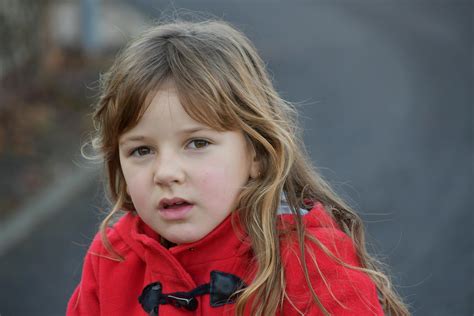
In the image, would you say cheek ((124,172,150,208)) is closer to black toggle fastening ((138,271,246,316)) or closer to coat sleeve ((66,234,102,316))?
black toggle fastening ((138,271,246,316))

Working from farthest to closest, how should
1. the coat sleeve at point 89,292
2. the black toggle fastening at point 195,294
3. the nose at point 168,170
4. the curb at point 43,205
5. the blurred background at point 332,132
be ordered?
the curb at point 43,205 → the blurred background at point 332,132 → the coat sleeve at point 89,292 → the black toggle fastening at point 195,294 → the nose at point 168,170

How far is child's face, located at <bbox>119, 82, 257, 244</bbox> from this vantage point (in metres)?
2.39

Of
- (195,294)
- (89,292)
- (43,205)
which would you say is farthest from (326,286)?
(43,205)

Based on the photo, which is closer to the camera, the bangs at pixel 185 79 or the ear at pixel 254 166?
the bangs at pixel 185 79

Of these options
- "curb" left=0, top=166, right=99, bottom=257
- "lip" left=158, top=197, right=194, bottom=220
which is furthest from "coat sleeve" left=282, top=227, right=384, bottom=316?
"curb" left=0, top=166, right=99, bottom=257

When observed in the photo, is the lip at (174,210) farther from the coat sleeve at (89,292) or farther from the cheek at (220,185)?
the coat sleeve at (89,292)

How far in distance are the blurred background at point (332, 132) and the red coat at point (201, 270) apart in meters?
0.90

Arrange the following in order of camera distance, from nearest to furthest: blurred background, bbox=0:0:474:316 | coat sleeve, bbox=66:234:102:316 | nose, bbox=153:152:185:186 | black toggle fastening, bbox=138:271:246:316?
nose, bbox=153:152:185:186
black toggle fastening, bbox=138:271:246:316
coat sleeve, bbox=66:234:102:316
blurred background, bbox=0:0:474:316

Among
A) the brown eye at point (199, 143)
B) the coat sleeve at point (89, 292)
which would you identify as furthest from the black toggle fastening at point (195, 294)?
the brown eye at point (199, 143)

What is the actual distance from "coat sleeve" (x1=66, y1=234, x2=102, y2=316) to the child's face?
0.40 m

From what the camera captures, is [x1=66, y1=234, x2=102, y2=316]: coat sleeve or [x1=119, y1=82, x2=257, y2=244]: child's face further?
[x1=66, y1=234, x2=102, y2=316]: coat sleeve

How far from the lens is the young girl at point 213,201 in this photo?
2418 millimetres

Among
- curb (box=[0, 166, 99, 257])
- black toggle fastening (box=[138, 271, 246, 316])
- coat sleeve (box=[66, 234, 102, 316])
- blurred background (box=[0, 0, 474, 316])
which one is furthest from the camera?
curb (box=[0, 166, 99, 257])

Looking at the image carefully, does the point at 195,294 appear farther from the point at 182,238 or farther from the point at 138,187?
the point at 138,187
